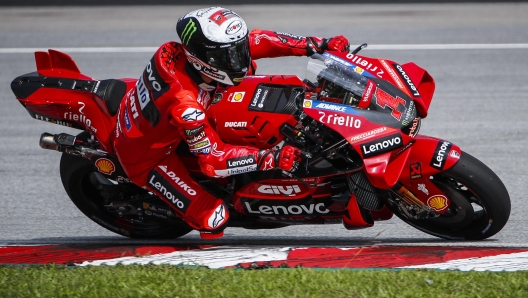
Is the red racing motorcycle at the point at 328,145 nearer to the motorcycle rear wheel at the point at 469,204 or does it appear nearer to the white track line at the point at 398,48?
the motorcycle rear wheel at the point at 469,204

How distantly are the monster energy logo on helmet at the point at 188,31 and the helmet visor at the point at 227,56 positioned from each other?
0.08m

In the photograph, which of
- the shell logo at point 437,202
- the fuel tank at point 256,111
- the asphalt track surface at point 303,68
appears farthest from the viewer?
the asphalt track surface at point 303,68

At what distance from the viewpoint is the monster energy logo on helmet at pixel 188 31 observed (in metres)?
4.26

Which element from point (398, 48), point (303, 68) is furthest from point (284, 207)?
point (398, 48)

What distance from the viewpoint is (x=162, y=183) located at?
15.5ft

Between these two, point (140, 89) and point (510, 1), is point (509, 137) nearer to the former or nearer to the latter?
point (140, 89)

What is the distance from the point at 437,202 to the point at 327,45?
1.22 m

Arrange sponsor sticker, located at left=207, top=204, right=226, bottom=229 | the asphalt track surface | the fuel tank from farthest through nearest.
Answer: the asphalt track surface < sponsor sticker, located at left=207, top=204, right=226, bottom=229 < the fuel tank

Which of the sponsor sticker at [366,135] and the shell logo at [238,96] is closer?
the sponsor sticker at [366,135]

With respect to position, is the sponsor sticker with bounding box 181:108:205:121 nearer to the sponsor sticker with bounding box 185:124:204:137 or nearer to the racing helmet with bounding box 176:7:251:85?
the sponsor sticker with bounding box 185:124:204:137

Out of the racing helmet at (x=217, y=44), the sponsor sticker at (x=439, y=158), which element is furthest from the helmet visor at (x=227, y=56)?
the sponsor sticker at (x=439, y=158)

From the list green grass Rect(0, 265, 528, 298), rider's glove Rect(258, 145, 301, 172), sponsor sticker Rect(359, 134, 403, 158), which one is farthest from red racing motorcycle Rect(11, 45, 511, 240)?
green grass Rect(0, 265, 528, 298)

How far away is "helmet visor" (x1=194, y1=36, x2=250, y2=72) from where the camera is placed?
4.21 m

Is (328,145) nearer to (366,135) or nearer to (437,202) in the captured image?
(366,135)
